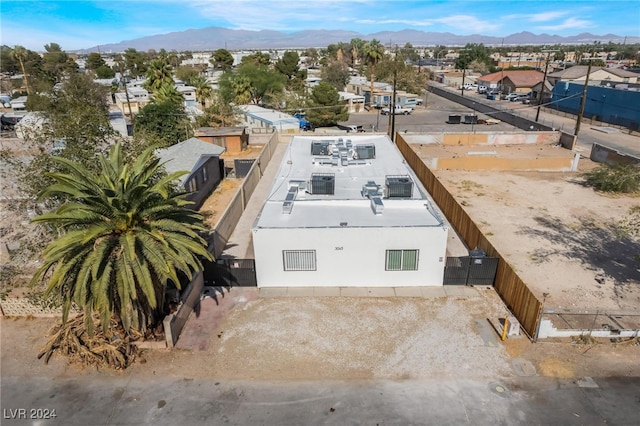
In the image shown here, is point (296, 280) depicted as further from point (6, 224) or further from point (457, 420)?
point (6, 224)

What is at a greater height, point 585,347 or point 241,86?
point 241,86

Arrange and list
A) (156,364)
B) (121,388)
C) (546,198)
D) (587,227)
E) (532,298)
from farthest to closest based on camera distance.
A: 1. (546,198)
2. (587,227)
3. (532,298)
4. (156,364)
5. (121,388)

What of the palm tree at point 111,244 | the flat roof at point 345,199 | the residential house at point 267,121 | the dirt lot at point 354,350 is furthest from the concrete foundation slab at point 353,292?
the residential house at point 267,121

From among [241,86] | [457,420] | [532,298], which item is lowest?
Result: [457,420]

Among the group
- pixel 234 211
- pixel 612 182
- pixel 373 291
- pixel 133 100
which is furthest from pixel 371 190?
pixel 133 100

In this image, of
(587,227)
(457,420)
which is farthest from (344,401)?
(587,227)

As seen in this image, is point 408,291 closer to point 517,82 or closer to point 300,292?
point 300,292
